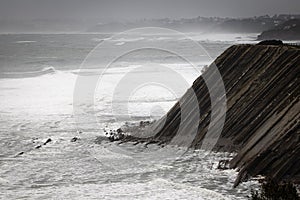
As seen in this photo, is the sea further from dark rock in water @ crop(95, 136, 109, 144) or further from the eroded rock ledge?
the eroded rock ledge

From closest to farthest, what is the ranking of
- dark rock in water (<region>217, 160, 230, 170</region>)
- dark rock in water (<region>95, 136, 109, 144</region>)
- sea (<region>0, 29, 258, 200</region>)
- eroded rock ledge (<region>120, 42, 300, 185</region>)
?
sea (<region>0, 29, 258, 200</region>) < eroded rock ledge (<region>120, 42, 300, 185</region>) < dark rock in water (<region>217, 160, 230, 170</region>) < dark rock in water (<region>95, 136, 109, 144</region>)

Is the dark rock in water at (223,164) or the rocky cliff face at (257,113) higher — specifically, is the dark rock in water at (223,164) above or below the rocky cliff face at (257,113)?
below

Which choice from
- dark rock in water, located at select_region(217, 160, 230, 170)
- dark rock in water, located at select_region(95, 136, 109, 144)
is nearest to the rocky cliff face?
dark rock in water, located at select_region(217, 160, 230, 170)

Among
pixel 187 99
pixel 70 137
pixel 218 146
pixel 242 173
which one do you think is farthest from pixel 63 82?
pixel 242 173

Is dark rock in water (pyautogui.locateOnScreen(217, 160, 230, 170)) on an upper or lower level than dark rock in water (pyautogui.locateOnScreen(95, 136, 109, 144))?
lower

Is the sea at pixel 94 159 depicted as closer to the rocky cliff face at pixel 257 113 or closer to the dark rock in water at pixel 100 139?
the dark rock in water at pixel 100 139

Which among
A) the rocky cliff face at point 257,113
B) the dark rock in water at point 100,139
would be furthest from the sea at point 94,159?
the rocky cliff face at point 257,113

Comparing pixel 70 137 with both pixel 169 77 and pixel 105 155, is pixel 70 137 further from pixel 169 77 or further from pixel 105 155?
pixel 169 77
